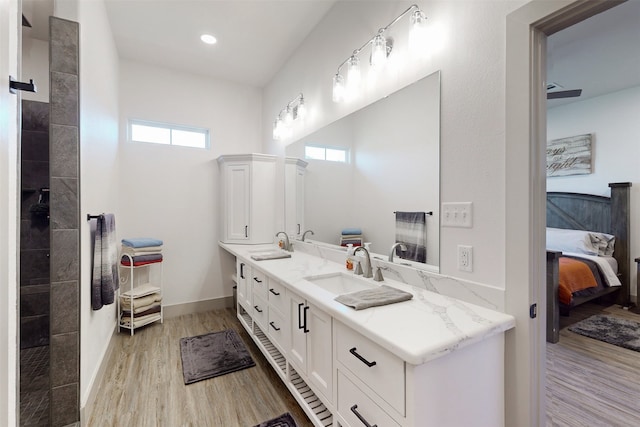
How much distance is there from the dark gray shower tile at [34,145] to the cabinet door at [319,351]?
9.62 ft

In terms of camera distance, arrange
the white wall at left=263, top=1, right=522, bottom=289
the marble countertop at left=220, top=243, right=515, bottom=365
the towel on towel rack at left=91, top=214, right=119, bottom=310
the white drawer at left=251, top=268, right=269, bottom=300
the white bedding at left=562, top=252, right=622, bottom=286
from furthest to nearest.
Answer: the white bedding at left=562, top=252, right=622, bottom=286, the white drawer at left=251, top=268, right=269, bottom=300, the towel on towel rack at left=91, top=214, right=119, bottom=310, the white wall at left=263, top=1, right=522, bottom=289, the marble countertop at left=220, top=243, right=515, bottom=365

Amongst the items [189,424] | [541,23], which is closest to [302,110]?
[541,23]

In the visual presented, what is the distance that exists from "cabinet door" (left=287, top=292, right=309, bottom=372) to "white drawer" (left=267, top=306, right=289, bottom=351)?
0.09 metres

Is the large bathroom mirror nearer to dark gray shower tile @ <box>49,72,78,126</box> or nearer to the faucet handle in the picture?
the faucet handle

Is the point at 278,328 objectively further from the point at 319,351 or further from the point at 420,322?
the point at 420,322

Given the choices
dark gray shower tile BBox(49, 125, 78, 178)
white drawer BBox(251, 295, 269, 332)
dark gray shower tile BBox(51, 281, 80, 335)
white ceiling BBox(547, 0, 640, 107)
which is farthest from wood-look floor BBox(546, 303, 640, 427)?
dark gray shower tile BBox(49, 125, 78, 178)

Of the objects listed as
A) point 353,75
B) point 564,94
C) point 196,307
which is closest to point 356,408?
point 353,75

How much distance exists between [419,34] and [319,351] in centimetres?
179

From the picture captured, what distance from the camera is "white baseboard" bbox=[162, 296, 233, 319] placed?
11.4ft

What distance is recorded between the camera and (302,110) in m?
2.88

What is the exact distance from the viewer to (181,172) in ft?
11.7

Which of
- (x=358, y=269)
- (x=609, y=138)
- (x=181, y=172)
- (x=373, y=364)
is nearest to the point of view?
(x=373, y=364)

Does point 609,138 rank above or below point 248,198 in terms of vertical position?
above

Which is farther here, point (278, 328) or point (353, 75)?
point (353, 75)
